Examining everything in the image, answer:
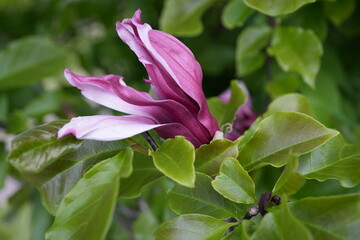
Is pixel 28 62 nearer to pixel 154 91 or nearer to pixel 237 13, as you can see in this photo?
pixel 237 13

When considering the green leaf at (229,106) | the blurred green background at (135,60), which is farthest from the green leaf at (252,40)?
the green leaf at (229,106)

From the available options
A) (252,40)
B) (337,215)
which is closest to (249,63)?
(252,40)

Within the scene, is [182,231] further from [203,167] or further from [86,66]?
[86,66]

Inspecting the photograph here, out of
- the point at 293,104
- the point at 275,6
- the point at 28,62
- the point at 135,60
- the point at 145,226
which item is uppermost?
the point at 275,6

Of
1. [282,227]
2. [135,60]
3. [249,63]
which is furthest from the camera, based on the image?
[135,60]

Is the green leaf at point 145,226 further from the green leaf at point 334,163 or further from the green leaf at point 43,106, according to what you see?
the green leaf at point 334,163

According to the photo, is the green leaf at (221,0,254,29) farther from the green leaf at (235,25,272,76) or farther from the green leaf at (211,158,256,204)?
the green leaf at (211,158,256,204)
